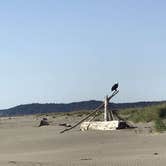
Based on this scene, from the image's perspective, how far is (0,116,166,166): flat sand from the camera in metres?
15.6

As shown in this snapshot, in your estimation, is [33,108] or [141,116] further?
[33,108]

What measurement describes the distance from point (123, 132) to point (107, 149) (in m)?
5.42

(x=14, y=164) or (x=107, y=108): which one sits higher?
(x=107, y=108)

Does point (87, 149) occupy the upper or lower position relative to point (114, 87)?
lower

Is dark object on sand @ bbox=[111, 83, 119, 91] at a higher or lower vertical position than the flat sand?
higher

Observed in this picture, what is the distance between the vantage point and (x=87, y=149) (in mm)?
19203

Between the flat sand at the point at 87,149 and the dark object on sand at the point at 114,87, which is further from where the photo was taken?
the dark object on sand at the point at 114,87

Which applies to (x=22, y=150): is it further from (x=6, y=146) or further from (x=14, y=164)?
(x=14, y=164)

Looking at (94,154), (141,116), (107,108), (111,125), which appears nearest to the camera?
(94,154)

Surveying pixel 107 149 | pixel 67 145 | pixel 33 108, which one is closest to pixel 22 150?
pixel 67 145

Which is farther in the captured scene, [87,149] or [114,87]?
[114,87]

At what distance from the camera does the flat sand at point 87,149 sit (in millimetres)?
15626

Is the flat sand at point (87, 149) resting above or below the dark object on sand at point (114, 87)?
below

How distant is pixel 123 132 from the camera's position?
24.1m
